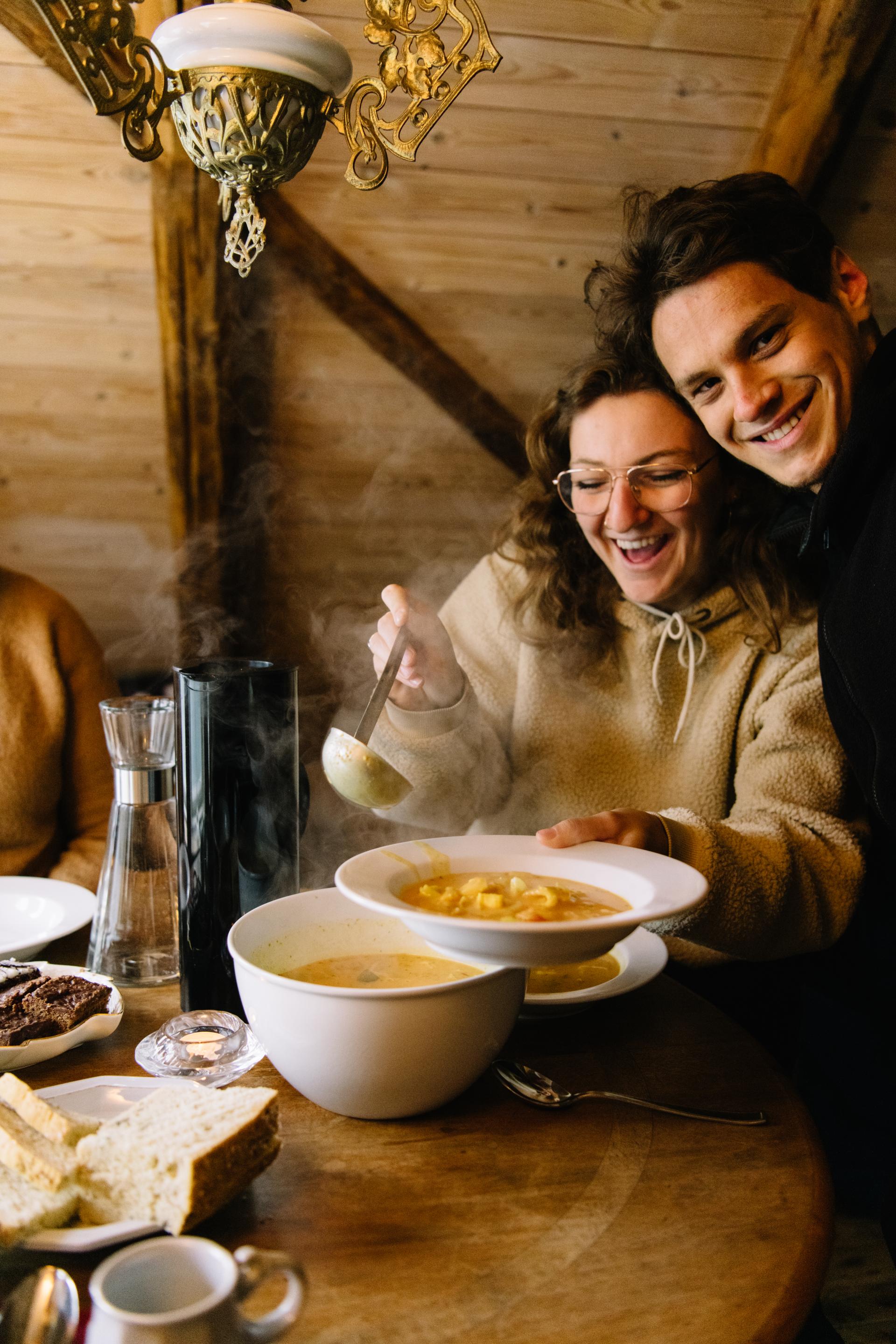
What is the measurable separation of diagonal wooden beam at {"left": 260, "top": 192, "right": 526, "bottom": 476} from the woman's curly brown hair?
4.30 ft

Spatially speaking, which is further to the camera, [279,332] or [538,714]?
[279,332]

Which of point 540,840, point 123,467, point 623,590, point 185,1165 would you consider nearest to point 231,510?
point 123,467

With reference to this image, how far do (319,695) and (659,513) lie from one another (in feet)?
8.15

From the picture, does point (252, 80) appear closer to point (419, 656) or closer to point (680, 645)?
point (419, 656)

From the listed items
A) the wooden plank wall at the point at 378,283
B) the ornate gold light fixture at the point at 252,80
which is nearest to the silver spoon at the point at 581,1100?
the ornate gold light fixture at the point at 252,80

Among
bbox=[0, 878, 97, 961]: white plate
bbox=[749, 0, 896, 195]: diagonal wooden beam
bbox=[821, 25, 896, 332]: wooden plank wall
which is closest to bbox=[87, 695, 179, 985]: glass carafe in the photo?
Answer: bbox=[0, 878, 97, 961]: white plate

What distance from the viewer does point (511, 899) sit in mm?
1073

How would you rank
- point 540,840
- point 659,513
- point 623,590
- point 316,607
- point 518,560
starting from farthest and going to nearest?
1. point 316,607
2. point 518,560
3. point 623,590
4. point 659,513
5. point 540,840

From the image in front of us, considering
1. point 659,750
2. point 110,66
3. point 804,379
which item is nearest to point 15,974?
point 110,66

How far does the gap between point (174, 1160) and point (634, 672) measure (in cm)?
147

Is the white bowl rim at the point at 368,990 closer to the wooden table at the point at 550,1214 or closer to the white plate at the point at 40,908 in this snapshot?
the wooden table at the point at 550,1214

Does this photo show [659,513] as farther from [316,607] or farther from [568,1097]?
[316,607]

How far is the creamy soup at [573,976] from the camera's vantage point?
4.10 ft

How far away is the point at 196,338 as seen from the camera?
10.5ft
